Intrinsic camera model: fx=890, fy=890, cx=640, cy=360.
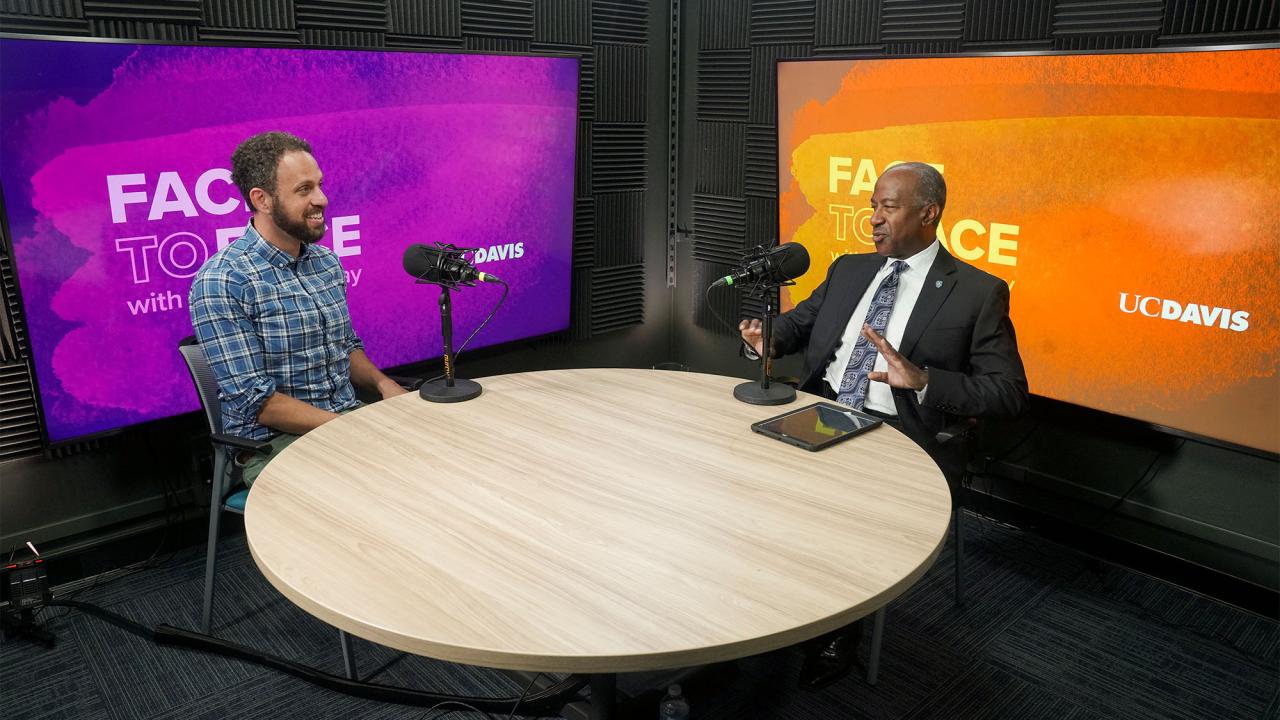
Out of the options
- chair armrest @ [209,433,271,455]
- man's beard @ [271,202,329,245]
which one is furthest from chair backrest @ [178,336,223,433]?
man's beard @ [271,202,329,245]

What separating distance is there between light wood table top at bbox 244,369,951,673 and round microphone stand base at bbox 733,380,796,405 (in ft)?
0.10

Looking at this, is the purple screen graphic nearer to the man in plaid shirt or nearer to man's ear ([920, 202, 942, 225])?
the man in plaid shirt

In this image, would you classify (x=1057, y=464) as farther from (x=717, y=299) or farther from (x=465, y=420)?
(x=465, y=420)

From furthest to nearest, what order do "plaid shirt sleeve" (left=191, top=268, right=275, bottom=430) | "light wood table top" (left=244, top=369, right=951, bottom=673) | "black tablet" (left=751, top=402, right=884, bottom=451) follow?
"plaid shirt sleeve" (left=191, top=268, right=275, bottom=430), "black tablet" (left=751, top=402, right=884, bottom=451), "light wood table top" (left=244, top=369, right=951, bottom=673)

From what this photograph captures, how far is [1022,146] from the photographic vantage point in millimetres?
3348

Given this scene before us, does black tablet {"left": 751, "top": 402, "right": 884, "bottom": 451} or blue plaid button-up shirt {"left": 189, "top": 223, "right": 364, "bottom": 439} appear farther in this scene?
blue plaid button-up shirt {"left": 189, "top": 223, "right": 364, "bottom": 439}

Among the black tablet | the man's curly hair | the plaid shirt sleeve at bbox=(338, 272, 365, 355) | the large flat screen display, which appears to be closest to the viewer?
the black tablet

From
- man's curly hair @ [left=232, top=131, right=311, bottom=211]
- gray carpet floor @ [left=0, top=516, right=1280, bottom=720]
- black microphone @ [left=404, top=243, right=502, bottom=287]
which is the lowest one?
gray carpet floor @ [left=0, top=516, right=1280, bottom=720]

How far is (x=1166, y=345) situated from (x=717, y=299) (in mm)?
2427

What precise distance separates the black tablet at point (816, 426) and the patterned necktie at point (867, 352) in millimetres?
523

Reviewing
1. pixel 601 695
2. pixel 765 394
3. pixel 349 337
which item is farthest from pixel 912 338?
pixel 349 337

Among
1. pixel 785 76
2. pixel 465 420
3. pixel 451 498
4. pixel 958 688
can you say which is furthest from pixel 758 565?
pixel 785 76

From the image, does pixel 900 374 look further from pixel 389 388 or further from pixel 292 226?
pixel 292 226

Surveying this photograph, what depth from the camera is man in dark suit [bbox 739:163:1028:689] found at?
8.41 ft
